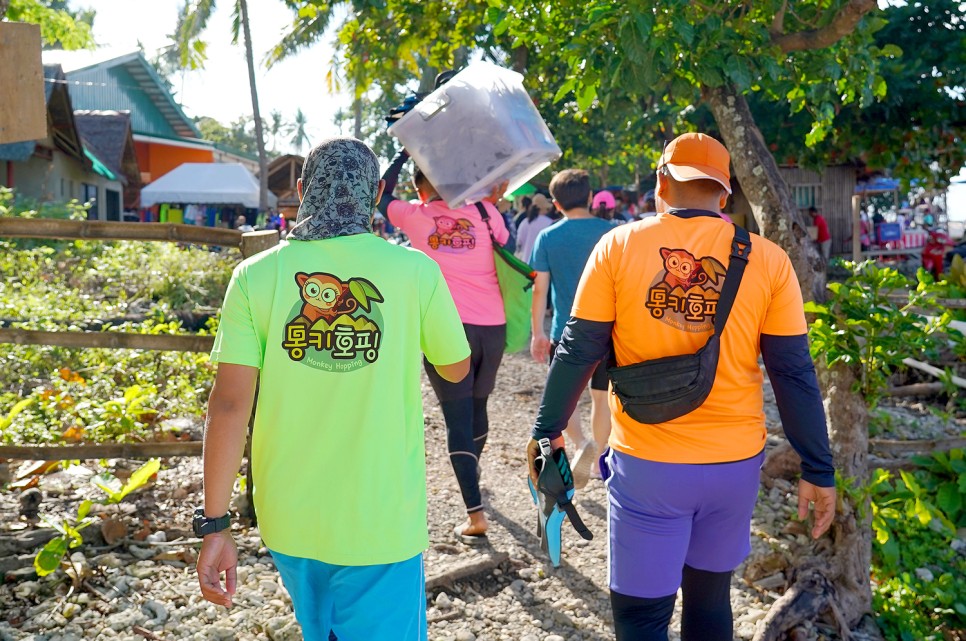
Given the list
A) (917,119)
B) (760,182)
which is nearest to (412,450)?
(760,182)

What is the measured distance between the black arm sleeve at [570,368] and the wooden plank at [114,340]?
194 cm

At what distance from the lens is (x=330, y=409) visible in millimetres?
2164

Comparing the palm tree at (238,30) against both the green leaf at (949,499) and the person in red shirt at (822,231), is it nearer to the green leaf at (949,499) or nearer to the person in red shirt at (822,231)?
the person in red shirt at (822,231)

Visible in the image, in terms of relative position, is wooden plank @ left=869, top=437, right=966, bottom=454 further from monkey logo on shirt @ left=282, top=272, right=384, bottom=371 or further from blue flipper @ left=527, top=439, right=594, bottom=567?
monkey logo on shirt @ left=282, top=272, right=384, bottom=371

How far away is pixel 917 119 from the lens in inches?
432

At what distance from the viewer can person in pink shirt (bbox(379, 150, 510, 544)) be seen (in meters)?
4.37

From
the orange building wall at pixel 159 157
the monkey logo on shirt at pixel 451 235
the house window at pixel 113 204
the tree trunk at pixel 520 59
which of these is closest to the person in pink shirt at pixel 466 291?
the monkey logo on shirt at pixel 451 235

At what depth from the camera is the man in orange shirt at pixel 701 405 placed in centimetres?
253

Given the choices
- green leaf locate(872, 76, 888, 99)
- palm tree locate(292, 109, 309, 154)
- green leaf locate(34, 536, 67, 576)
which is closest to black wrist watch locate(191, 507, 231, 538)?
green leaf locate(34, 536, 67, 576)

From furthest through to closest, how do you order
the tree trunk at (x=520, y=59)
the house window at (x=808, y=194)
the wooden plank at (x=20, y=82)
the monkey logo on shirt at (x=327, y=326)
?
the house window at (x=808, y=194) → the tree trunk at (x=520, y=59) → the wooden plank at (x=20, y=82) → the monkey logo on shirt at (x=327, y=326)

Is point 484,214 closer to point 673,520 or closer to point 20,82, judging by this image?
point 20,82

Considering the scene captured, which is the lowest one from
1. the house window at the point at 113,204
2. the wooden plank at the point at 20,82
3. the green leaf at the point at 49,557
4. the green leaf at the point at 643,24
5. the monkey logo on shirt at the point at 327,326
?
the green leaf at the point at 49,557

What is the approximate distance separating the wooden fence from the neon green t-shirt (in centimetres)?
196

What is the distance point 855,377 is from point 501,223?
6.03 feet
